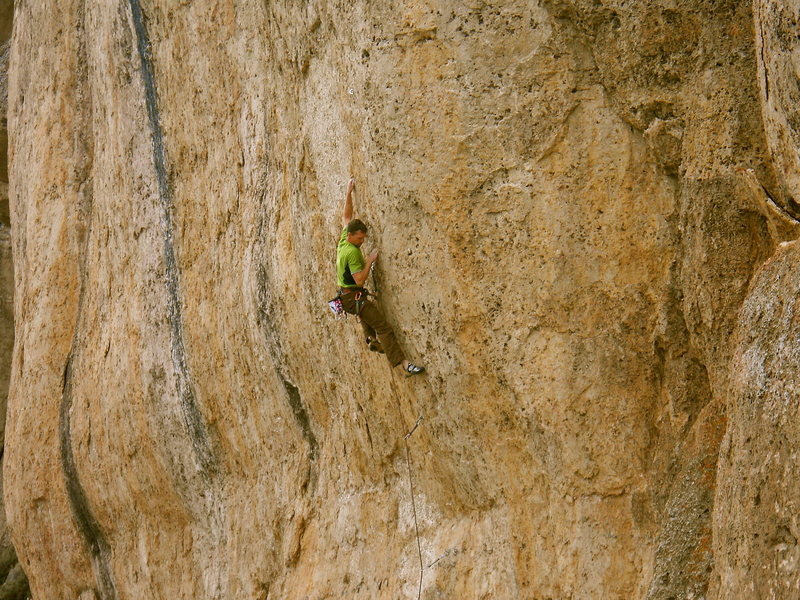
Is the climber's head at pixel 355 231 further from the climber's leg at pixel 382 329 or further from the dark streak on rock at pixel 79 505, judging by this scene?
the dark streak on rock at pixel 79 505

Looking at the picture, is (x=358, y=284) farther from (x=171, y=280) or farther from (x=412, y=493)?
(x=171, y=280)

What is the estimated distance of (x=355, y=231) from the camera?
7.68 metres

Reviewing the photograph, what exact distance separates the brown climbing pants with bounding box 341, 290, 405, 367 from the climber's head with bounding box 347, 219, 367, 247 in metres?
0.35

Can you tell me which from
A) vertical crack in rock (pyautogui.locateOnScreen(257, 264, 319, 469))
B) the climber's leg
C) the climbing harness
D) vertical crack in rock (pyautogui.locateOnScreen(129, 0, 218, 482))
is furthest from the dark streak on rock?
the climber's leg

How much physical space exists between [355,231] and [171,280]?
10.8 ft

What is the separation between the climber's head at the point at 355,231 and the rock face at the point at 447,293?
0.11m

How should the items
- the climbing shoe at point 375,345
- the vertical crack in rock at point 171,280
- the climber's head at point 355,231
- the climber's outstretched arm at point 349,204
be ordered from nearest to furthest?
the climber's head at point 355,231 → the climber's outstretched arm at point 349,204 → the climbing shoe at point 375,345 → the vertical crack in rock at point 171,280

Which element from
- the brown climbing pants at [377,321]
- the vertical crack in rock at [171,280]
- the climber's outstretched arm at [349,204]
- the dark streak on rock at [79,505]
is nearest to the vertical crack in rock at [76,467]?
the dark streak on rock at [79,505]

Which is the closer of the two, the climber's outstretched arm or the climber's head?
the climber's head

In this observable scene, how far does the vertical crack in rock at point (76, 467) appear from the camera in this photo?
38.9 ft

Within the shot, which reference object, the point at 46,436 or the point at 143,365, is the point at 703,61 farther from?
the point at 46,436

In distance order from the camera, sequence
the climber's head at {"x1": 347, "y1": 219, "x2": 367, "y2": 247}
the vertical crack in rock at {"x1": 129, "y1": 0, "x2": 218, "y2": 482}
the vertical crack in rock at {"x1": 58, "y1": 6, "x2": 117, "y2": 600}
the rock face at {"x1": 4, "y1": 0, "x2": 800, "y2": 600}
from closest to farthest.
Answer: the rock face at {"x1": 4, "y1": 0, "x2": 800, "y2": 600}, the climber's head at {"x1": 347, "y1": 219, "x2": 367, "y2": 247}, the vertical crack in rock at {"x1": 129, "y1": 0, "x2": 218, "y2": 482}, the vertical crack in rock at {"x1": 58, "y1": 6, "x2": 117, "y2": 600}

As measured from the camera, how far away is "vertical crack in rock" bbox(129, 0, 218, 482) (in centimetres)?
1029

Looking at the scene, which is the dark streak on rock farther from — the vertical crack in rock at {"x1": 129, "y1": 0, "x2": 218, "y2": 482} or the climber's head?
the climber's head
